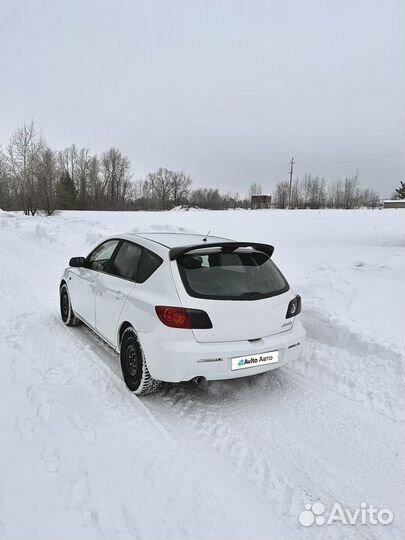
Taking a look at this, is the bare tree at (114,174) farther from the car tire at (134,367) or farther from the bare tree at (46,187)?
the car tire at (134,367)

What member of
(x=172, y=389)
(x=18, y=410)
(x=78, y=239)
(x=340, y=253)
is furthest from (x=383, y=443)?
(x=78, y=239)

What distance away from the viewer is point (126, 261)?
4371mm

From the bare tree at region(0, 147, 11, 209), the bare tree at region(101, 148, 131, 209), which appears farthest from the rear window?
the bare tree at region(101, 148, 131, 209)

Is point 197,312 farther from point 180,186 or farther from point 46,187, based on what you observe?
point 180,186

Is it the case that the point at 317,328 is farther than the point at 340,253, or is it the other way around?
the point at 340,253

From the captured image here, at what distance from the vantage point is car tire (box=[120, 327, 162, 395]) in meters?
3.64

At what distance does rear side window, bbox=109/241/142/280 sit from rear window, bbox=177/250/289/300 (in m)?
0.74

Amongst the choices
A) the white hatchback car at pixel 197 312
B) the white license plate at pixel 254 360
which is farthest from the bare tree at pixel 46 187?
the white license plate at pixel 254 360

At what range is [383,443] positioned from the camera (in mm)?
3184

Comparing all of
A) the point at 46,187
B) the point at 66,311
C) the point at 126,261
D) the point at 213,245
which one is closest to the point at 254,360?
the point at 213,245

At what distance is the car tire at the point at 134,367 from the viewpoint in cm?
364

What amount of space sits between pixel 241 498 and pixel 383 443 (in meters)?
1.44

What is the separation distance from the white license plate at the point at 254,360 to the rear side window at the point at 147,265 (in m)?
1.21

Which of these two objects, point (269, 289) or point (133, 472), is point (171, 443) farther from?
point (269, 289)
